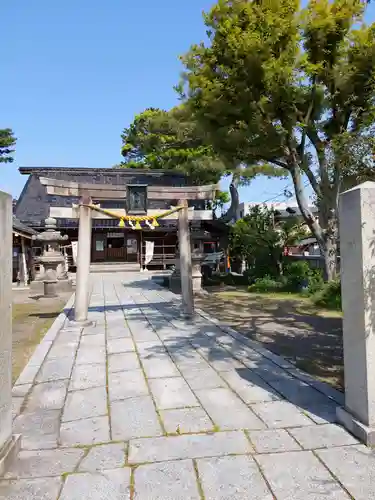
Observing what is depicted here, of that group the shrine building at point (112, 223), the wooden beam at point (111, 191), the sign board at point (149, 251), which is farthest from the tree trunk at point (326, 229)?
the sign board at point (149, 251)

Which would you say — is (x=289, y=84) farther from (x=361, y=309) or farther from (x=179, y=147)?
(x=179, y=147)

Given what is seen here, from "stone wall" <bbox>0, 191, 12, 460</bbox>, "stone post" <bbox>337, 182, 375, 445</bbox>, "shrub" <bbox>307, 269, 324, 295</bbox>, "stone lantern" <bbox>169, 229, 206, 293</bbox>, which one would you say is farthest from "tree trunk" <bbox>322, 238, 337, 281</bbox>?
"stone wall" <bbox>0, 191, 12, 460</bbox>

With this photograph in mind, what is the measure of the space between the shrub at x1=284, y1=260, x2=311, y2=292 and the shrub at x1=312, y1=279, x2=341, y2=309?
2.82 metres

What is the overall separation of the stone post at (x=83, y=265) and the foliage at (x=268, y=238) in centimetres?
948

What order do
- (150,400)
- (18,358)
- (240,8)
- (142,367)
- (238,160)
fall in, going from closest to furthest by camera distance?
(150,400) → (142,367) → (18,358) → (240,8) → (238,160)

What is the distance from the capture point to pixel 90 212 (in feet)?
27.3

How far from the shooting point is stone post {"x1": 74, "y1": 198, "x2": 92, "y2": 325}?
814cm

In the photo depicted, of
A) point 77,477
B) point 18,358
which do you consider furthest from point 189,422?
point 18,358

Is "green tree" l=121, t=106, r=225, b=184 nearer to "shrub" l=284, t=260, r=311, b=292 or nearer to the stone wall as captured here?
"shrub" l=284, t=260, r=311, b=292

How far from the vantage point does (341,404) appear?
378 centimetres

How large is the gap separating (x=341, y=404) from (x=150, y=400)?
198 centimetres

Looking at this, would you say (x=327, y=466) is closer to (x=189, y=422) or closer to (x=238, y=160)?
(x=189, y=422)

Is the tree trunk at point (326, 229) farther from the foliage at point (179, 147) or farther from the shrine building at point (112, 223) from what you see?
the shrine building at point (112, 223)

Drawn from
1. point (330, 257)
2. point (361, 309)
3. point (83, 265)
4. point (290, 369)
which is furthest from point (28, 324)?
point (330, 257)
